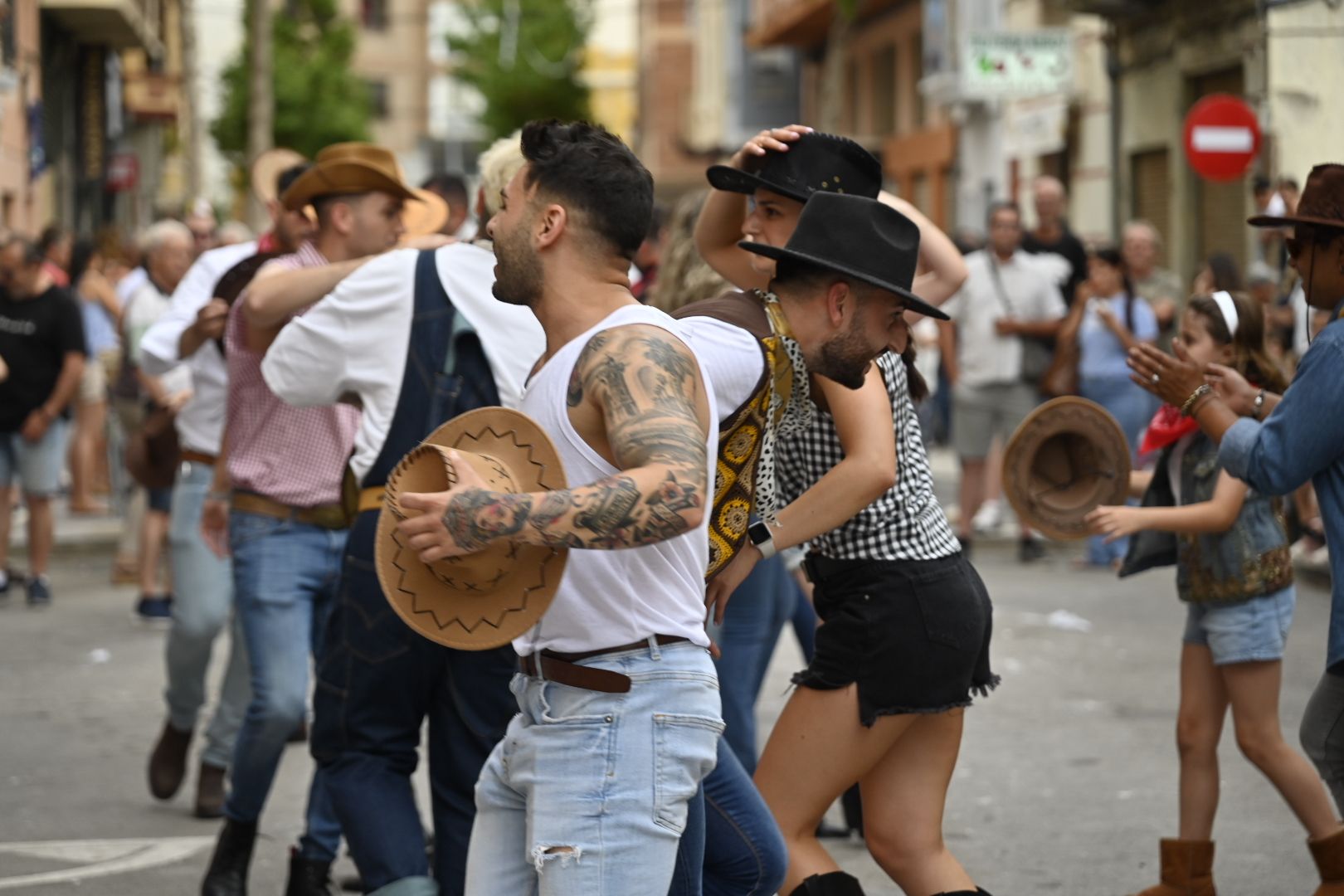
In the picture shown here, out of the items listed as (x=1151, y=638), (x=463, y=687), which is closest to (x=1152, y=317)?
(x=1151, y=638)

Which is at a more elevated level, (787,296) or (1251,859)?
(787,296)

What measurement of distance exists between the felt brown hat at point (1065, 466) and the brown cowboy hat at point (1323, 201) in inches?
28.8

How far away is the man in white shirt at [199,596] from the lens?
6.73 meters

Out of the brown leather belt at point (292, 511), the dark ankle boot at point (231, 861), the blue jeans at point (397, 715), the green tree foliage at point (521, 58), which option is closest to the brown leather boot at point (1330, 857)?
the blue jeans at point (397, 715)

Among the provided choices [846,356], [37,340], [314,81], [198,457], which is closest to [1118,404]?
[37,340]

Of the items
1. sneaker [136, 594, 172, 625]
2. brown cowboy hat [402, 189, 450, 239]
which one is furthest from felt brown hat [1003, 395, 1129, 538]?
sneaker [136, 594, 172, 625]

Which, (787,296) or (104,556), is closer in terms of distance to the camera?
(787,296)

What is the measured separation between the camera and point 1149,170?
857 inches

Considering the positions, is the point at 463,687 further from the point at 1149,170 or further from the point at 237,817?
the point at 1149,170

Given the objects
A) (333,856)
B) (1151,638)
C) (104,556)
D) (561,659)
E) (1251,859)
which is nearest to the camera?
(561,659)

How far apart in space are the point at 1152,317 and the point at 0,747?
780 cm

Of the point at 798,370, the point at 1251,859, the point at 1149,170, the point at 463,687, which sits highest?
the point at 1149,170

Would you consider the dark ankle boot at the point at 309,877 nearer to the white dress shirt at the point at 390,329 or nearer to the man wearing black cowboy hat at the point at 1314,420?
the white dress shirt at the point at 390,329

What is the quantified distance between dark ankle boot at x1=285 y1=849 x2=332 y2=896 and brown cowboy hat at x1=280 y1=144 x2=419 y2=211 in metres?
1.71
